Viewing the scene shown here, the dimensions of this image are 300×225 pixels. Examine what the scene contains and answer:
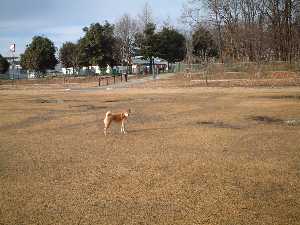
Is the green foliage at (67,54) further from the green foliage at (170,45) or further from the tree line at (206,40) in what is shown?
the green foliage at (170,45)

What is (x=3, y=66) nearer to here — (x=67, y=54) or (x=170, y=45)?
(x=67, y=54)

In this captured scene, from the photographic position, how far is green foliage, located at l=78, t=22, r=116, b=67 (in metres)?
58.1

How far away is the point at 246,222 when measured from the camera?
5297 mm

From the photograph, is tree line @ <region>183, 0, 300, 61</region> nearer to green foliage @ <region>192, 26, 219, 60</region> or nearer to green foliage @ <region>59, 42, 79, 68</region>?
green foliage @ <region>192, 26, 219, 60</region>

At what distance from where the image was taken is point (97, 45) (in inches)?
2291

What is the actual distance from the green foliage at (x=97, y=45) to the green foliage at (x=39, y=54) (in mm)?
7531

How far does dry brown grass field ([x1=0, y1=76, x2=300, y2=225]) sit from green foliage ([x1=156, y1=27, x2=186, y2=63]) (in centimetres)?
4859

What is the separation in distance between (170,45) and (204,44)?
553 centimetres

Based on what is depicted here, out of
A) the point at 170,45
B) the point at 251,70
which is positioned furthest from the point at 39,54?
the point at 251,70

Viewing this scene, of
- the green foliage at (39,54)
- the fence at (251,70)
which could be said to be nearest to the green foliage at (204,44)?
the fence at (251,70)

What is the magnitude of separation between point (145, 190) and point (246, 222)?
1.77 m

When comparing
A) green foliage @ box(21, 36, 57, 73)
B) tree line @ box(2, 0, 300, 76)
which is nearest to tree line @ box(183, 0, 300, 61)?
tree line @ box(2, 0, 300, 76)

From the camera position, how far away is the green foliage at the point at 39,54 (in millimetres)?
64812

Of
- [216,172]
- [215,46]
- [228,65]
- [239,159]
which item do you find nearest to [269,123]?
[239,159]
